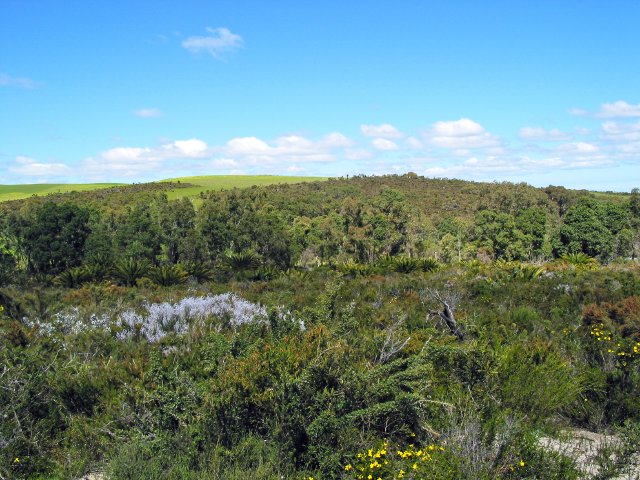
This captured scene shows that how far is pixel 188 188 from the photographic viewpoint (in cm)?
11750

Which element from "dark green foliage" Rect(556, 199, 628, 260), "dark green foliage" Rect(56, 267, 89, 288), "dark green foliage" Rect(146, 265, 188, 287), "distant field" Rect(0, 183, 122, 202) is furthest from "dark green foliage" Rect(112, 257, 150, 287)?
"distant field" Rect(0, 183, 122, 202)

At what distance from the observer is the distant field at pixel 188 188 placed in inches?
4419

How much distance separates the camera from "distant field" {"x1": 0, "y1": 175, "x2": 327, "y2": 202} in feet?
368

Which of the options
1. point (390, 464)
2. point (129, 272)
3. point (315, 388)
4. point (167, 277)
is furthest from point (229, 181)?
point (390, 464)

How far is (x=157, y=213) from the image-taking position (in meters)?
56.0

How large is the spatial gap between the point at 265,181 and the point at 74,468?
137 meters

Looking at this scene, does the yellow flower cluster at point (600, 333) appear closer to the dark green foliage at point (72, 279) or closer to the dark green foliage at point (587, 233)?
the dark green foliage at point (72, 279)

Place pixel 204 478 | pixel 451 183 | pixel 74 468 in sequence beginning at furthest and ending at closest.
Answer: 1. pixel 451 183
2. pixel 74 468
3. pixel 204 478

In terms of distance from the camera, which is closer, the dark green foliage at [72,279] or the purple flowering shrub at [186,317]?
the purple flowering shrub at [186,317]

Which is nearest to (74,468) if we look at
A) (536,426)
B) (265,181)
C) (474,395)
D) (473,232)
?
(474,395)

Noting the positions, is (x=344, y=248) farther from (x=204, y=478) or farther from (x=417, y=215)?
(x=204, y=478)

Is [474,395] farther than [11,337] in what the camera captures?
No

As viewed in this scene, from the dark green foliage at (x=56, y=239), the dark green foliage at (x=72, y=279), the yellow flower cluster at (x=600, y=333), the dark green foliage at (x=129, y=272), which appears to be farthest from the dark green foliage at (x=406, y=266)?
Answer: the dark green foliage at (x=56, y=239)

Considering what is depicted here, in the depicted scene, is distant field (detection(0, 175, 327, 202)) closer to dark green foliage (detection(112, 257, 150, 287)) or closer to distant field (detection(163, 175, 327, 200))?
distant field (detection(163, 175, 327, 200))
